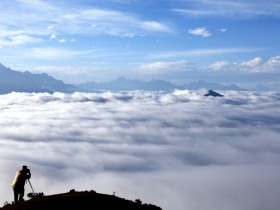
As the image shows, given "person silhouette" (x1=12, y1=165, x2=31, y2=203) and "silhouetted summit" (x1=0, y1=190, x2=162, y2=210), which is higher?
"person silhouette" (x1=12, y1=165, x2=31, y2=203)

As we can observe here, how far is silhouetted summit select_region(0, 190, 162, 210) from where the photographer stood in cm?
2912

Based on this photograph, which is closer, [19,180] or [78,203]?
[78,203]

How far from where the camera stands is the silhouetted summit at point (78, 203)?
29125mm

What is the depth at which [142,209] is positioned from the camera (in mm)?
31406

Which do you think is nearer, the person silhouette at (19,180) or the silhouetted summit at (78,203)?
the silhouetted summit at (78,203)

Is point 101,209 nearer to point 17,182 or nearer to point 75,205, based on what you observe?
point 75,205

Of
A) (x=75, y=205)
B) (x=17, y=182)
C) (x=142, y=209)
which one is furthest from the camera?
(x=17, y=182)

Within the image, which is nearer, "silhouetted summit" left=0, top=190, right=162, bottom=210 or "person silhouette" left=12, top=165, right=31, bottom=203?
"silhouetted summit" left=0, top=190, right=162, bottom=210

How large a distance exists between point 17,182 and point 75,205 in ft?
22.4

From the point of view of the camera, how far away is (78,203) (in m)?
29.8

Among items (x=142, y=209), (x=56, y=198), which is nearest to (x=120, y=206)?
(x=142, y=209)

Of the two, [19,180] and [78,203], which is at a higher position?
[19,180]

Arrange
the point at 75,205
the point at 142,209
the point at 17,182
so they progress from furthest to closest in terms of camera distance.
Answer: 1. the point at 17,182
2. the point at 142,209
3. the point at 75,205

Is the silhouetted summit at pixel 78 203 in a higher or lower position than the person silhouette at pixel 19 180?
lower
